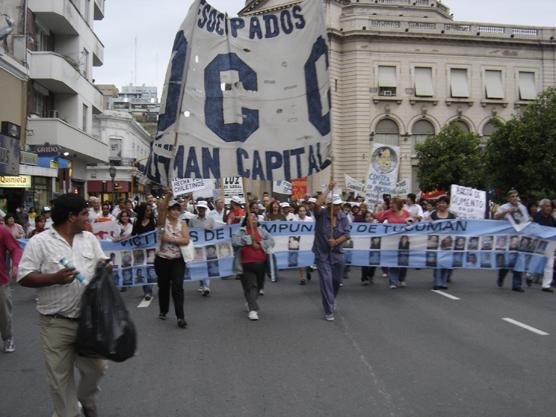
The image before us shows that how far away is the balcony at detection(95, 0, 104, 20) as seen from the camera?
3312 centimetres

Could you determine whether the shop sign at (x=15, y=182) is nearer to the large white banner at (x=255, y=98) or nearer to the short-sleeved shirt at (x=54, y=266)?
the large white banner at (x=255, y=98)

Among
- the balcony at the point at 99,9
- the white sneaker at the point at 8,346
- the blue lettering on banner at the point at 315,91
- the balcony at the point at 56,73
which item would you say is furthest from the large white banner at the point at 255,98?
the balcony at the point at 99,9

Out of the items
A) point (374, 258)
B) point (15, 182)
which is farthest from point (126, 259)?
point (15, 182)

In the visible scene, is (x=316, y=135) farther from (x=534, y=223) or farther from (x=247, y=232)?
(x=534, y=223)

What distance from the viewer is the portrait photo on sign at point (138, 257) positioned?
10.6 meters

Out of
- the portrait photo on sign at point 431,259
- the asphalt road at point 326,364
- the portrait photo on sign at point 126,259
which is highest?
the portrait photo on sign at point 126,259

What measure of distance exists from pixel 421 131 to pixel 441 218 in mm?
36545

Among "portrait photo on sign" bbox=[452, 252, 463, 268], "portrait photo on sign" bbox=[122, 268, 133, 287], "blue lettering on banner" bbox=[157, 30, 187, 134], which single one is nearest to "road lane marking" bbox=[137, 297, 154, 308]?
"portrait photo on sign" bbox=[122, 268, 133, 287]

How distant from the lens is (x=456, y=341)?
7.03 metres

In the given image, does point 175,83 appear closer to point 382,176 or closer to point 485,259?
point 485,259

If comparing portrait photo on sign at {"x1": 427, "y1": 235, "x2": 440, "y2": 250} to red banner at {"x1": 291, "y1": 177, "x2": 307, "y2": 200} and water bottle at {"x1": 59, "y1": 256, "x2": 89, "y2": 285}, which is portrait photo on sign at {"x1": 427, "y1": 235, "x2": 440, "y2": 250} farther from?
red banner at {"x1": 291, "y1": 177, "x2": 307, "y2": 200}

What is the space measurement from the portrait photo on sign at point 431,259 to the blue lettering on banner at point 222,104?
5455 mm

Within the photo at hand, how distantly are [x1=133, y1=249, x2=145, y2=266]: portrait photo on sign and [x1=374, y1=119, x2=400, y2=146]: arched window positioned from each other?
37942 mm

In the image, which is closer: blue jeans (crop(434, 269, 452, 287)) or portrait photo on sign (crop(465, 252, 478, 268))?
blue jeans (crop(434, 269, 452, 287))
